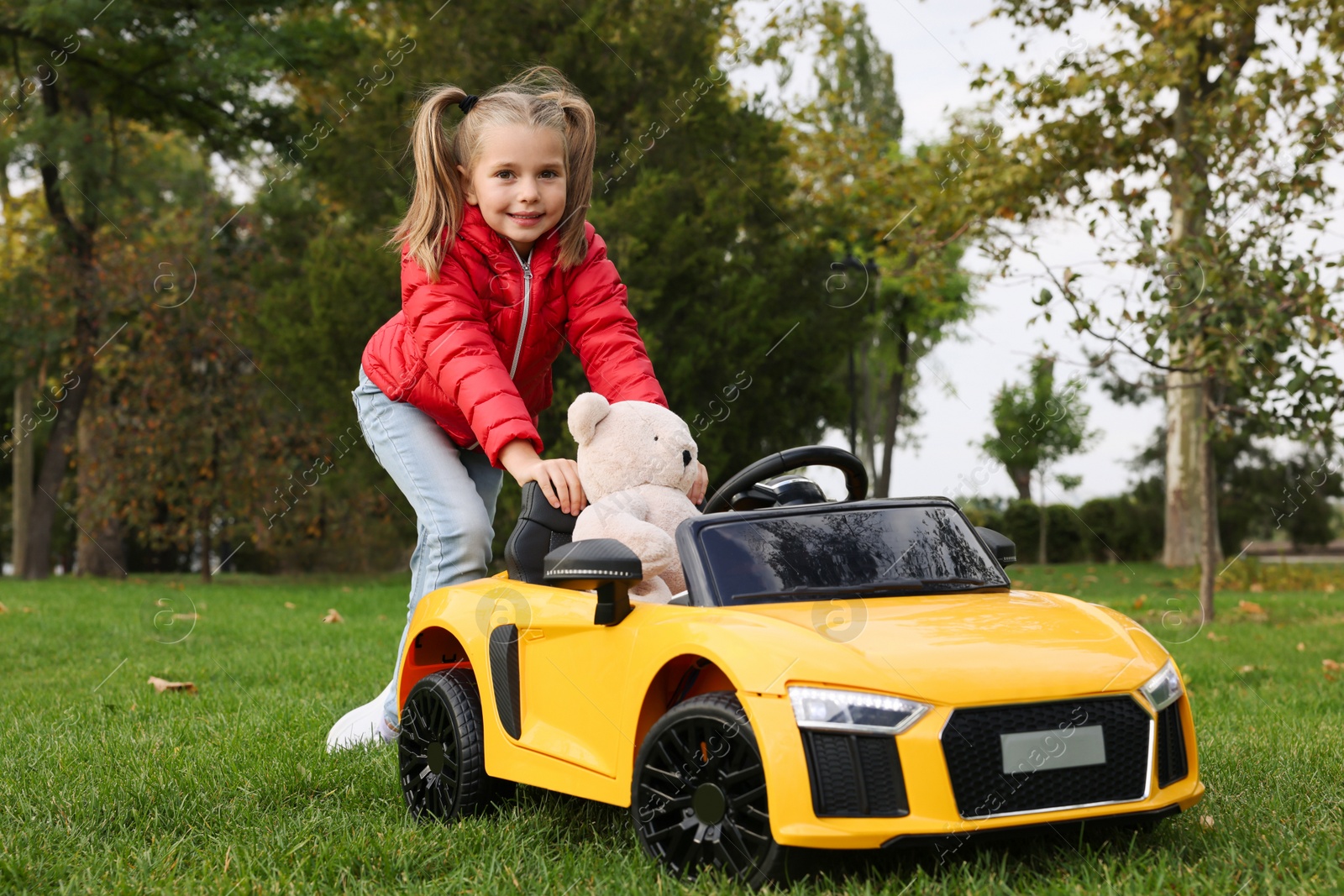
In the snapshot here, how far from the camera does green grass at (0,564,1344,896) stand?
9.70 feet

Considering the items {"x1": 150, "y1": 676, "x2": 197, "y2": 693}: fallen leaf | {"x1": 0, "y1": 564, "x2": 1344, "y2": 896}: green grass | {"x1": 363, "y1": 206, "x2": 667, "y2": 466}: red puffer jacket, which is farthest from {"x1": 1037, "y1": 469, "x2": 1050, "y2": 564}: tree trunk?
{"x1": 363, "y1": 206, "x2": 667, "y2": 466}: red puffer jacket

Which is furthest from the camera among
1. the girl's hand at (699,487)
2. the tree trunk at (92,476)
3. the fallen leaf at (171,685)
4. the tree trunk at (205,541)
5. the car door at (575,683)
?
the tree trunk at (92,476)

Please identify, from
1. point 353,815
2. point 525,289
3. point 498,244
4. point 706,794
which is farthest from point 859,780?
point 498,244

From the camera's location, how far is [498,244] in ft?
13.8

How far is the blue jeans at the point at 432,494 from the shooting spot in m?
4.23

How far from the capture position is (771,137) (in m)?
14.7

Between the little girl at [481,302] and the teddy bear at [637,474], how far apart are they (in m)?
0.18

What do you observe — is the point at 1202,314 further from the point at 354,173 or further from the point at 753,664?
the point at 354,173

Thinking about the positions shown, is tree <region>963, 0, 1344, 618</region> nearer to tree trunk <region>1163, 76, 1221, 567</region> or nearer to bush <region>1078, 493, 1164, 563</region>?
tree trunk <region>1163, 76, 1221, 567</region>

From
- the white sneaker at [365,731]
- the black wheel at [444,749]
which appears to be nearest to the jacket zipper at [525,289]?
the black wheel at [444,749]

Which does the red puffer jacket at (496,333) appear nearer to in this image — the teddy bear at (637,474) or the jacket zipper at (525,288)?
the jacket zipper at (525,288)

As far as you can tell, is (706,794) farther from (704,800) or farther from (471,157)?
(471,157)

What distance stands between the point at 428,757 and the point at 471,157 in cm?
194

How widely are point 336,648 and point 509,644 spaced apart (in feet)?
16.6
